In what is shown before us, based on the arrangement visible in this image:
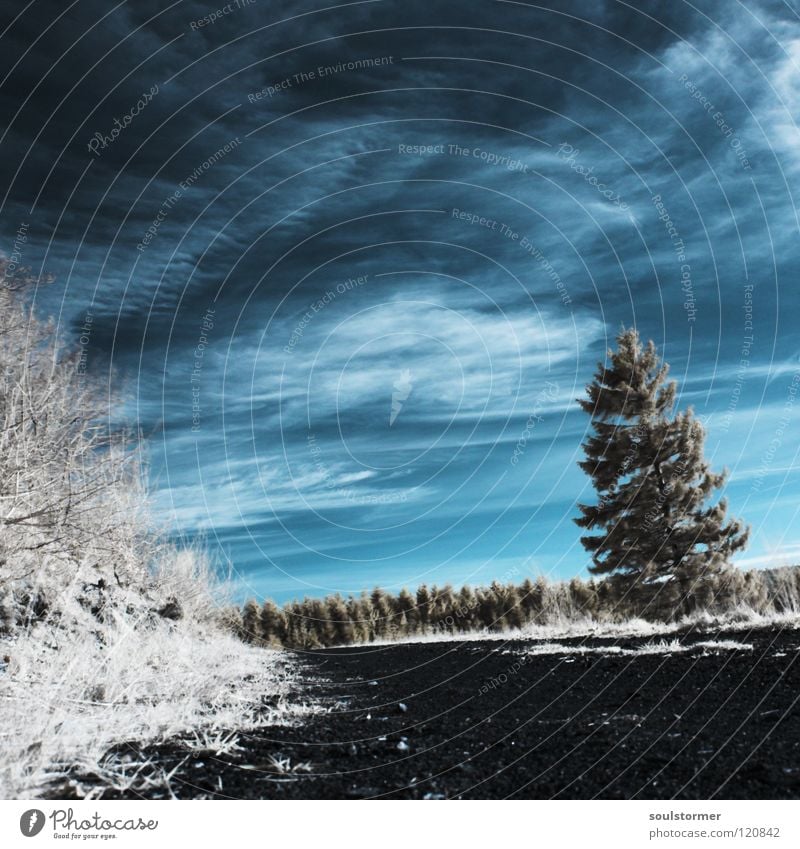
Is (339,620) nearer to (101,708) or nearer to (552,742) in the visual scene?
(101,708)

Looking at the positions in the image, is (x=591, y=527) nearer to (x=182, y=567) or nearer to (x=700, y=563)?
(x=700, y=563)

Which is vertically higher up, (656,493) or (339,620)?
(656,493)

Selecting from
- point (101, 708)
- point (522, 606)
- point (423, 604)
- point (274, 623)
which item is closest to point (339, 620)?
point (274, 623)

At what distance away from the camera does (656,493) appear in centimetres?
2002

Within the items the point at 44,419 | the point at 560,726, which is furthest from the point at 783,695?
the point at 44,419

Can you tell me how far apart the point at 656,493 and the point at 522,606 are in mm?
19218

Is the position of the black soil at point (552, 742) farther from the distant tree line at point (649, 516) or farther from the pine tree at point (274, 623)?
the pine tree at point (274, 623)

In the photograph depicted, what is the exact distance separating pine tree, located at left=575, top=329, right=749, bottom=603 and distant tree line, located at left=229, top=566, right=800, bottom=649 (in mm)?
581

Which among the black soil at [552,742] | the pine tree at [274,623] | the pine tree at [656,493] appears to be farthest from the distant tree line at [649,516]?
the pine tree at [274,623]

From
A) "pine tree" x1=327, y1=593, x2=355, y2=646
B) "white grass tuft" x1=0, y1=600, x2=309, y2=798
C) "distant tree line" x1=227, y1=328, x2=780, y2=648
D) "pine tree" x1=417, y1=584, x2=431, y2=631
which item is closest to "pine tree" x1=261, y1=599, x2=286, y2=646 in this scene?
"pine tree" x1=327, y1=593, x2=355, y2=646

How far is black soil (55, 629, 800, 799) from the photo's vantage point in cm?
417

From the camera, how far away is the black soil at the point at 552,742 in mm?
4168

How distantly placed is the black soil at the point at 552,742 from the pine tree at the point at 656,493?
38.3 ft

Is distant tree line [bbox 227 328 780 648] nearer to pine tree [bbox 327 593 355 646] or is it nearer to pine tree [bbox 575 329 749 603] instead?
pine tree [bbox 575 329 749 603]
